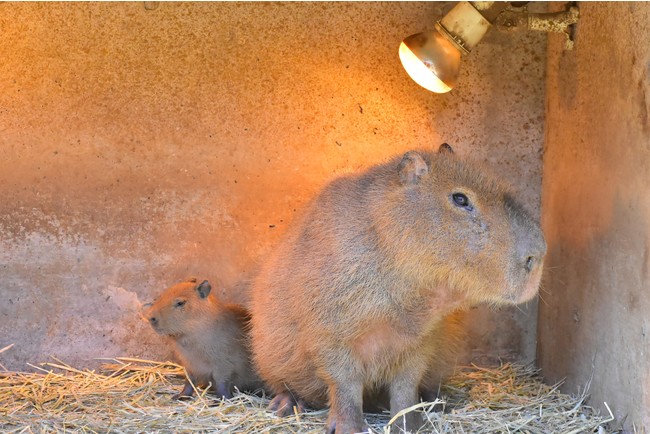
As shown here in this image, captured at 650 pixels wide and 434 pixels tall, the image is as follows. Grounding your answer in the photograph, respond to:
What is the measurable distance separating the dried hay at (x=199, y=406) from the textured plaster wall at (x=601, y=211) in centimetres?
21

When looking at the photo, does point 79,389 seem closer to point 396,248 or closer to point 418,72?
point 396,248

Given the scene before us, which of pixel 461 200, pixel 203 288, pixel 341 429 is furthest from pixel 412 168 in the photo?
pixel 203 288

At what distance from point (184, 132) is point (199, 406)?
1537mm

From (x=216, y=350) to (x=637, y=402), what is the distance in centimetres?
217

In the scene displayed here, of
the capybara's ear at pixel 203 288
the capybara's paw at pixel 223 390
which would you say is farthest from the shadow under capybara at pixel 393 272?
the capybara's ear at pixel 203 288

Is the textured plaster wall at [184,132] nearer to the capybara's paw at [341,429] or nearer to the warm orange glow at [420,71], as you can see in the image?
the warm orange glow at [420,71]

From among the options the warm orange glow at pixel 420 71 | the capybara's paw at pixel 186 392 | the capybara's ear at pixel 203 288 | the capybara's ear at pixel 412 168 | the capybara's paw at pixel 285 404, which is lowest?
the capybara's paw at pixel 186 392

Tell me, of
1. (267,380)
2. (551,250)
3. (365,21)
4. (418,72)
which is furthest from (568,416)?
(365,21)

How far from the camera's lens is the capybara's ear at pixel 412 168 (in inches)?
149

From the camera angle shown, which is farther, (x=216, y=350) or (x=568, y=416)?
(x=216, y=350)

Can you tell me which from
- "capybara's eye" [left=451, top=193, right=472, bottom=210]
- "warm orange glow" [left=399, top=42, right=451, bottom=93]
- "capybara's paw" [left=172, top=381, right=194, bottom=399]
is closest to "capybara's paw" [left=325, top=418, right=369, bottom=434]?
"capybara's paw" [left=172, top=381, right=194, bottom=399]

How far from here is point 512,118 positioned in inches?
201

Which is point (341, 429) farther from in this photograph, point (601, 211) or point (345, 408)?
point (601, 211)

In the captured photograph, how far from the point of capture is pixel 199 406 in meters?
4.40
